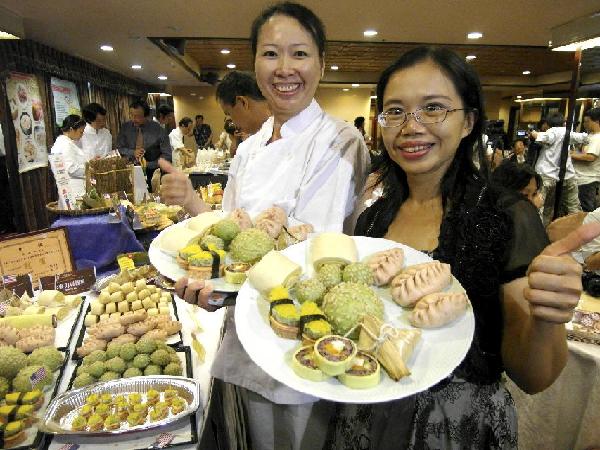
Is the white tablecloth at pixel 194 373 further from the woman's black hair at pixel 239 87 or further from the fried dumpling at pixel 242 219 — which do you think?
Result: the woman's black hair at pixel 239 87

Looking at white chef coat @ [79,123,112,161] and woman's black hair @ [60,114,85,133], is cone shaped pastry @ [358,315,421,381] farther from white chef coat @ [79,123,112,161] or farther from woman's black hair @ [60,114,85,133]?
white chef coat @ [79,123,112,161]

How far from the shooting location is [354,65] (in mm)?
11867

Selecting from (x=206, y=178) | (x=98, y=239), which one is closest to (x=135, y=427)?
(x=98, y=239)

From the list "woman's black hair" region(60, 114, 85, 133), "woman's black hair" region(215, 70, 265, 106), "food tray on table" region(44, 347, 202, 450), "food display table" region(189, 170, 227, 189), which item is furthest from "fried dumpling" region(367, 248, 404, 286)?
"woman's black hair" region(60, 114, 85, 133)

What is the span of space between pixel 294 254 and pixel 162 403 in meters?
0.77

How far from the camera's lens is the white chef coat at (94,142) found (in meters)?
6.75

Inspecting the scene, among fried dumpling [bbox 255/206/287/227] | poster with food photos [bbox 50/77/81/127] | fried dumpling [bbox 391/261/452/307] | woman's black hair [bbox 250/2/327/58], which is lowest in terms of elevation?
fried dumpling [bbox 391/261/452/307]

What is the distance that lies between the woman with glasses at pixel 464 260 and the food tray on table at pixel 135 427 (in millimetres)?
546

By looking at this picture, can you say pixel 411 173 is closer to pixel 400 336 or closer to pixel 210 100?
pixel 400 336

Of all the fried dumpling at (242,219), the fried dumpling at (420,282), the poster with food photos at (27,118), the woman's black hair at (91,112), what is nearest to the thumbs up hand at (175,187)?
the fried dumpling at (242,219)

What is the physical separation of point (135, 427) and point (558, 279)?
1328 mm

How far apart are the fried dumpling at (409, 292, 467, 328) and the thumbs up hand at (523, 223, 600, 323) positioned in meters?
0.15

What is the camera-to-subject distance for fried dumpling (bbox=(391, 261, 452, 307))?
3.42 feet

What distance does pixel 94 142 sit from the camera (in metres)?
7.02
